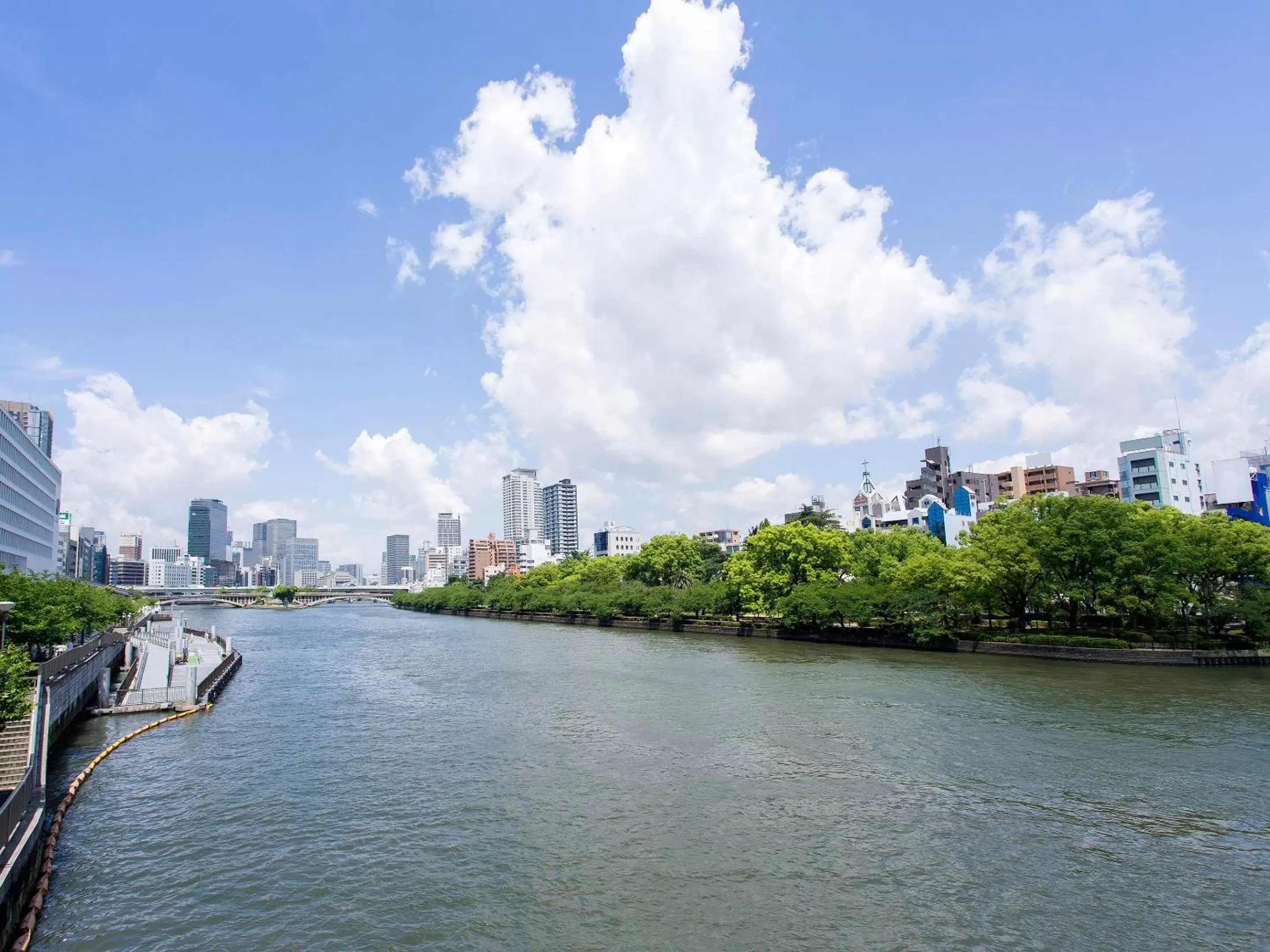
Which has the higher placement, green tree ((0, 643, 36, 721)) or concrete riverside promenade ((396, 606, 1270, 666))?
green tree ((0, 643, 36, 721))

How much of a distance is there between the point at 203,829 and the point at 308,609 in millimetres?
174671

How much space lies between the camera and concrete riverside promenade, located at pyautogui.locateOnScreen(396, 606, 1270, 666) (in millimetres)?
45188

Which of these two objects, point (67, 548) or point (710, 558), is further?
point (67, 548)

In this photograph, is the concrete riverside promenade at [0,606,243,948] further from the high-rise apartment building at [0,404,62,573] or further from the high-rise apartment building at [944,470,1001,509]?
the high-rise apartment building at [944,470,1001,509]

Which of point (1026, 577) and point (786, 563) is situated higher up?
point (786, 563)

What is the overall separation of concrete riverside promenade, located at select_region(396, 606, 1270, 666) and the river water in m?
7.25

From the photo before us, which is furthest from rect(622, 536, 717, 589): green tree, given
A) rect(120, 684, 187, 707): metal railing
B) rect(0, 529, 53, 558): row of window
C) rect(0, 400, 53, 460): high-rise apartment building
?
rect(0, 400, 53, 460): high-rise apartment building

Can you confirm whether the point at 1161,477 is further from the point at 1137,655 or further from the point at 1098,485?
the point at 1137,655

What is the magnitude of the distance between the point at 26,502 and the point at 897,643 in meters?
95.7

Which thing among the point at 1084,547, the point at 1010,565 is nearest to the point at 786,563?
the point at 1010,565

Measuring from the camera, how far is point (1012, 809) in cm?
2083

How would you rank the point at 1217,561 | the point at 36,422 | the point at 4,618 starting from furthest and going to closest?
the point at 36,422
the point at 1217,561
the point at 4,618

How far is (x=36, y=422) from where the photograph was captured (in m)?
173

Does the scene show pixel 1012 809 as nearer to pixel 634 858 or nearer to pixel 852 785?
pixel 852 785
